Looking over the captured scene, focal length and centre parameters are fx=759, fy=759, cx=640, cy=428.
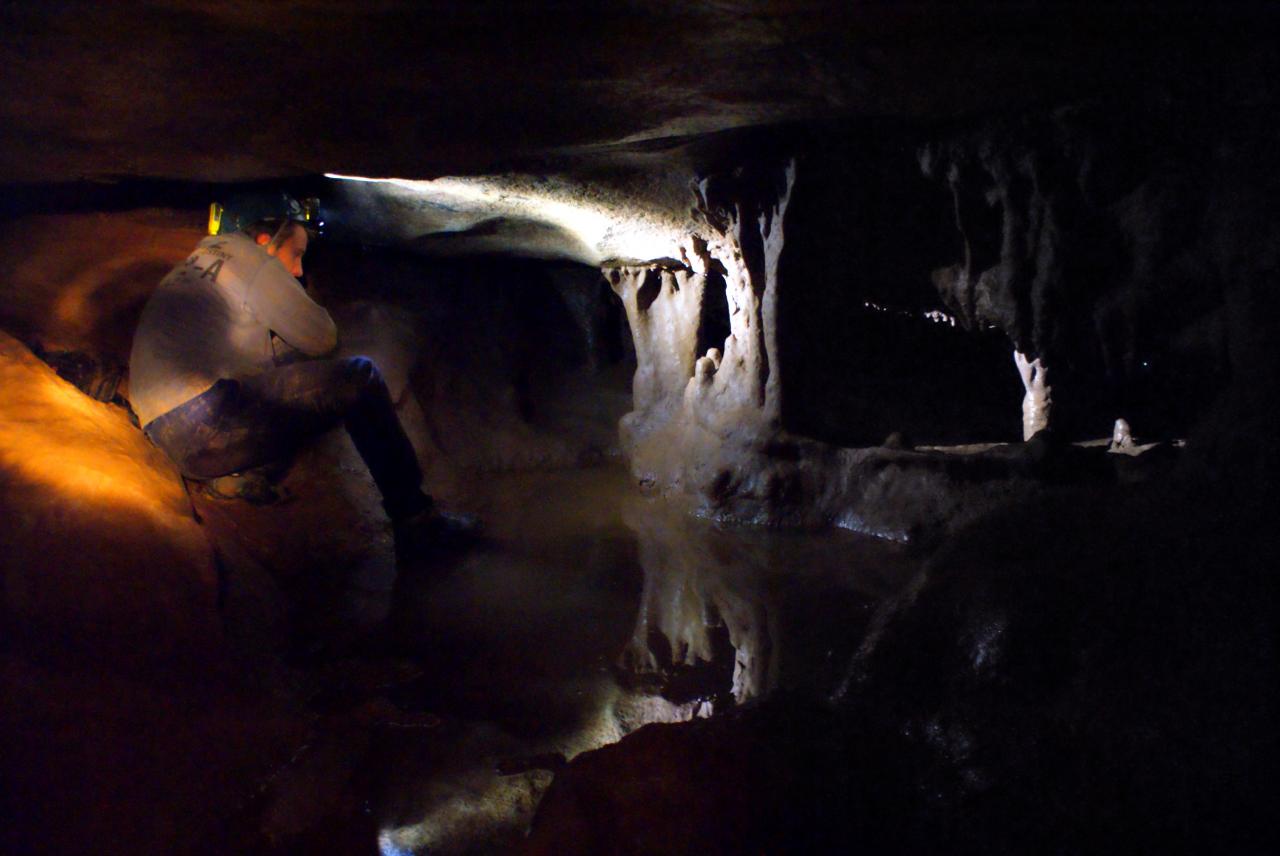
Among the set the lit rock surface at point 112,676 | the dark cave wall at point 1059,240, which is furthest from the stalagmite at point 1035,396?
the lit rock surface at point 112,676

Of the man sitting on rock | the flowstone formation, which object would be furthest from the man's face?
the flowstone formation

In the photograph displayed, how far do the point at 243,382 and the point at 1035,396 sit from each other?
18.0 feet

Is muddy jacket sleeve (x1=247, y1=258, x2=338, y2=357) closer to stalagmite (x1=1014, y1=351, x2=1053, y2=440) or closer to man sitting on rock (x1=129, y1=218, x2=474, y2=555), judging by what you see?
man sitting on rock (x1=129, y1=218, x2=474, y2=555)

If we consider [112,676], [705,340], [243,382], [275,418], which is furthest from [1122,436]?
[112,676]

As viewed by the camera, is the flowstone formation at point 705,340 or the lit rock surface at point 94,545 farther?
the flowstone formation at point 705,340

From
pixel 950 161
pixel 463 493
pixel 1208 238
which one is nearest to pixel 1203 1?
pixel 1208 238

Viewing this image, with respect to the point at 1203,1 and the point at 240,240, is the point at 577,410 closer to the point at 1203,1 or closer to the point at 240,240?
the point at 240,240

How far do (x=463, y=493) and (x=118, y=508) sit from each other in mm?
3631

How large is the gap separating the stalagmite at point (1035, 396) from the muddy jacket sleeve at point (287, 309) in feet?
15.8

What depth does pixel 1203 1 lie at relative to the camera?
193 centimetres

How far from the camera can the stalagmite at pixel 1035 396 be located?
5.66 meters

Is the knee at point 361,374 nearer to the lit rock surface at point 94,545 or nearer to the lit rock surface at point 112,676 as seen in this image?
the lit rock surface at point 94,545

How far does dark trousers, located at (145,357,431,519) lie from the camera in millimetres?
3881

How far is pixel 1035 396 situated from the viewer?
231 inches
